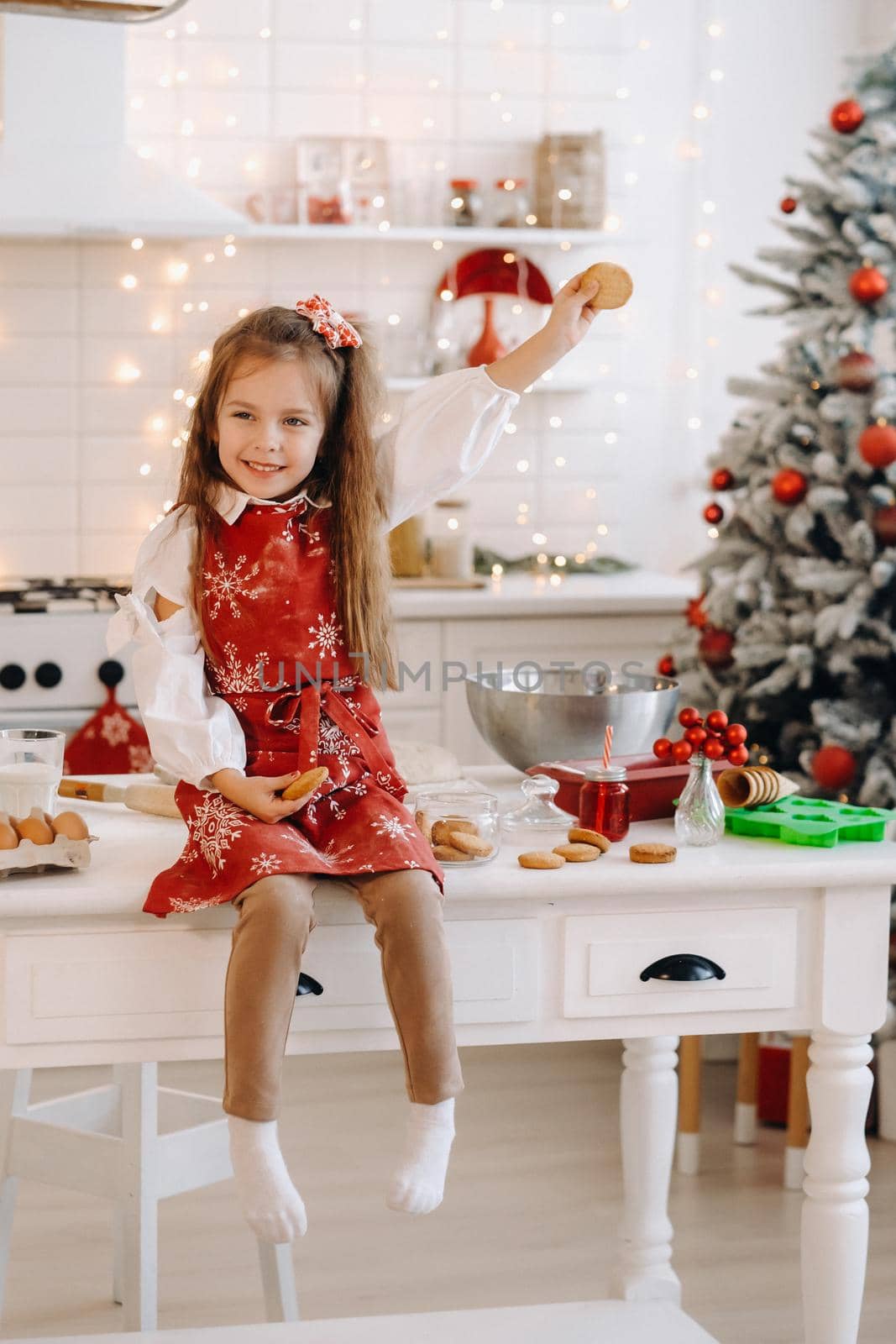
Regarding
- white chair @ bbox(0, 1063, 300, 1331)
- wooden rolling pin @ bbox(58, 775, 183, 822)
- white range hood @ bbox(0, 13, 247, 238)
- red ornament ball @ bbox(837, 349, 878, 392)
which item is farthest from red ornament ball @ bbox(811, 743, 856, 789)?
white range hood @ bbox(0, 13, 247, 238)

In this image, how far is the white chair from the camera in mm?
2061

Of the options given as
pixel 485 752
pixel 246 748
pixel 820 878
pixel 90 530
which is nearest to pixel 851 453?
pixel 485 752

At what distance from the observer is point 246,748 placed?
168cm

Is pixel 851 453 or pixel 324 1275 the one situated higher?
pixel 851 453

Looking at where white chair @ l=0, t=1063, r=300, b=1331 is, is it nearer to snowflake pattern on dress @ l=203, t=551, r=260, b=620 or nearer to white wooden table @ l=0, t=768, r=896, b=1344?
white wooden table @ l=0, t=768, r=896, b=1344

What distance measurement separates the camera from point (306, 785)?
1.57 m

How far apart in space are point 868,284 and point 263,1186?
80.9 inches

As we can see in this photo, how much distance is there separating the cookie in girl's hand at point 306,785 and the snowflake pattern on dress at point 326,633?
159mm

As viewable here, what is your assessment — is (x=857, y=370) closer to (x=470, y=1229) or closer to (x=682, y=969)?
(x=682, y=969)

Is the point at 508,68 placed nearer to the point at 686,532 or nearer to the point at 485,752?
the point at 686,532

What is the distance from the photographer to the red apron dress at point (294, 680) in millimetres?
1636

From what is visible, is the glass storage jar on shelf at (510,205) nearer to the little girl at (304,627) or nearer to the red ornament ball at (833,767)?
the red ornament ball at (833,767)

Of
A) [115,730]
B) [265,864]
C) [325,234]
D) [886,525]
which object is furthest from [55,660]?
[265,864]

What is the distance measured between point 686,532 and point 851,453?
57.6 inches
